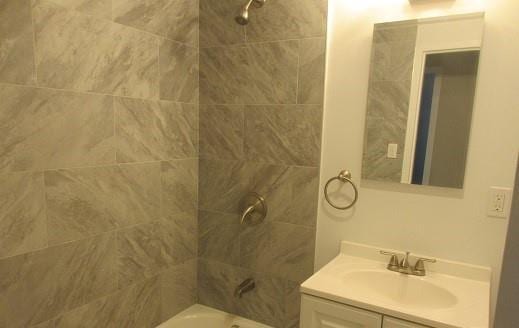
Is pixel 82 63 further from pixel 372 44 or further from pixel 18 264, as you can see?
pixel 372 44

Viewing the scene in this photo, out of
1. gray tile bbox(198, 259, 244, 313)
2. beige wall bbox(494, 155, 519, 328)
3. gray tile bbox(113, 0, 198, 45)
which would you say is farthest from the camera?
gray tile bbox(198, 259, 244, 313)

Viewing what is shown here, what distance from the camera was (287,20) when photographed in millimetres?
1658

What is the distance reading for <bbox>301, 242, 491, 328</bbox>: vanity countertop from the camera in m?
1.11

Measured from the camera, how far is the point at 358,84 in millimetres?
1560

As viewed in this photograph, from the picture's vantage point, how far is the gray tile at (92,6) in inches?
51.2

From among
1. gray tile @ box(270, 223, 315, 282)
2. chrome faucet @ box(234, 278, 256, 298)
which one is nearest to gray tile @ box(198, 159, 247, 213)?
gray tile @ box(270, 223, 315, 282)

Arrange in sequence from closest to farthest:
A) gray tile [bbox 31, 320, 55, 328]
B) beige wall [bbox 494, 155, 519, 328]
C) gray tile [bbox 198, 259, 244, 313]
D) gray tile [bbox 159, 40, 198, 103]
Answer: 1. beige wall [bbox 494, 155, 519, 328]
2. gray tile [bbox 31, 320, 55, 328]
3. gray tile [bbox 159, 40, 198, 103]
4. gray tile [bbox 198, 259, 244, 313]

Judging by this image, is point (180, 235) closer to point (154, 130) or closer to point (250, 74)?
Answer: point (154, 130)

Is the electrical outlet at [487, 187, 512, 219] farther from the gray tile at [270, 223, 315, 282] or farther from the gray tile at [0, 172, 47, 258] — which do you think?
the gray tile at [0, 172, 47, 258]

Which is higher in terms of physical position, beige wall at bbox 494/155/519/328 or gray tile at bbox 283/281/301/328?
beige wall at bbox 494/155/519/328

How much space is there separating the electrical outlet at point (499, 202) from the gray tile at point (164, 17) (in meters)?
1.65

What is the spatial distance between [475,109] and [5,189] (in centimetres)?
180

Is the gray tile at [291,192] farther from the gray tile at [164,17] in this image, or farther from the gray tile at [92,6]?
the gray tile at [92,6]

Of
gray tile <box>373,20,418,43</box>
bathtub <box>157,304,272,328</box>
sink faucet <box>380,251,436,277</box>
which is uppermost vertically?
gray tile <box>373,20,418,43</box>
